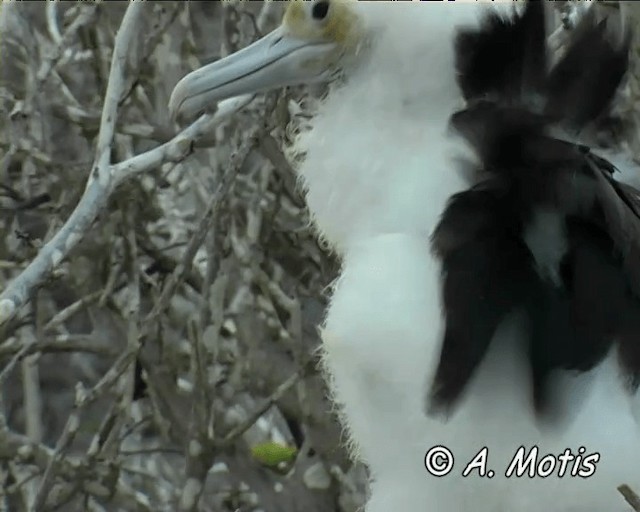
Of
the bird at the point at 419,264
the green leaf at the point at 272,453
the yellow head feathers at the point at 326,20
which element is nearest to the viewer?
the bird at the point at 419,264

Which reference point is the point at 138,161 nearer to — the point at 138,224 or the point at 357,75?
the point at 357,75

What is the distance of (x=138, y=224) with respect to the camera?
1.26m

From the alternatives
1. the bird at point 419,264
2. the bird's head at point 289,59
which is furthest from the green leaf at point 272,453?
the bird's head at point 289,59

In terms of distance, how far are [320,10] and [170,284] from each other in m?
0.29

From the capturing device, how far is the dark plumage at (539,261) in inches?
28.1

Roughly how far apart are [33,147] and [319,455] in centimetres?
45

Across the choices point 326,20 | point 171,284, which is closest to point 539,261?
point 326,20

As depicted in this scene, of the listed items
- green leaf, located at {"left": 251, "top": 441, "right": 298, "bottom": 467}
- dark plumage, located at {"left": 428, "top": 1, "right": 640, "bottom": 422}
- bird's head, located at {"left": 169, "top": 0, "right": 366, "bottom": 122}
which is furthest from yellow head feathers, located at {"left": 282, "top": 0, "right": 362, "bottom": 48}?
green leaf, located at {"left": 251, "top": 441, "right": 298, "bottom": 467}

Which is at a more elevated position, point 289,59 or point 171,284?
point 289,59

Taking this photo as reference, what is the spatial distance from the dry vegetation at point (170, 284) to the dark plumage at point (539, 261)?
1.07ft

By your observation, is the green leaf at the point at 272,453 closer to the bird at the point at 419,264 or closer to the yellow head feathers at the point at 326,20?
the bird at the point at 419,264

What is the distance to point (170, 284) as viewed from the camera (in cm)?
100

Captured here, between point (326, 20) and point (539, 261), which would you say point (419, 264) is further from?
point (326, 20)

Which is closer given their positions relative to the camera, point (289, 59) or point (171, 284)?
point (289, 59)
